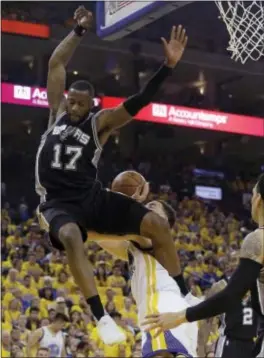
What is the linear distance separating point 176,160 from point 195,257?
9348 millimetres

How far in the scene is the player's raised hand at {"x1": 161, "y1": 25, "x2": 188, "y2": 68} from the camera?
4.95 m

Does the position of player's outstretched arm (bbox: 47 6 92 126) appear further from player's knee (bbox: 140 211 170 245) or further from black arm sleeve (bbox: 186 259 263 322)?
black arm sleeve (bbox: 186 259 263 322)

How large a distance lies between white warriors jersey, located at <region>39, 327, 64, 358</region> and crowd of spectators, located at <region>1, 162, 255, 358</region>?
309 mm

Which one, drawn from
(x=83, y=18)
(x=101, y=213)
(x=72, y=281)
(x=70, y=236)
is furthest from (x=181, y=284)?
(x=72, y=281)

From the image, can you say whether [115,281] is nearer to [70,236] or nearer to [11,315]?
[11,315]

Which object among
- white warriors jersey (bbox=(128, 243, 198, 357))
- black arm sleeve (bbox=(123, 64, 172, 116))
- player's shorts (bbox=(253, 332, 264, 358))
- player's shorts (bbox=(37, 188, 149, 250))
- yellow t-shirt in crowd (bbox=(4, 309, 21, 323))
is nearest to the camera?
player's shorts (bbox=(253, 332, 264, 358))

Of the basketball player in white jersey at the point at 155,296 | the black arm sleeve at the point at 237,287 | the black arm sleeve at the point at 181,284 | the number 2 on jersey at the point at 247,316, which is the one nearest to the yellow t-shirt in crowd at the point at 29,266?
the number 2 on jersey at the point at 247,316

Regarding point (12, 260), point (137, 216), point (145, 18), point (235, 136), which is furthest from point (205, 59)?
point (137, 216)

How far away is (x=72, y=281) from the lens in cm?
1367

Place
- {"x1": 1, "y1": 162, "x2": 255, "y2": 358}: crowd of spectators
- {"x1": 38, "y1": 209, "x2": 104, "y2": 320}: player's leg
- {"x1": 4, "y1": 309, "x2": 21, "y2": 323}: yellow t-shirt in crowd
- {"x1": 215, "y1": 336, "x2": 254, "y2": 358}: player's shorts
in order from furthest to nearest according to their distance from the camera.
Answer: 1. {"x1": 4, "y1": 309, "x2": 21, "y2": 323}: yellow t-shirt in crowd
2. {"x1": 1, "y1": 162, "x2": 255, "y2": 358}: crowd of spectators
3. {"x1": 215, "y1": 336, "x2": 254, "y2": 358}: player's shorts
4. {"x1": 38, "y1": 209, "x2": 104, "y2": 320}: player's leg

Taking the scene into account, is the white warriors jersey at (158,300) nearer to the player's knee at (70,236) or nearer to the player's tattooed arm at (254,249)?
the player's knee at (70,236)

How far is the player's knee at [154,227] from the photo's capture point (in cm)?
505

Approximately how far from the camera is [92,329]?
37.9 ft

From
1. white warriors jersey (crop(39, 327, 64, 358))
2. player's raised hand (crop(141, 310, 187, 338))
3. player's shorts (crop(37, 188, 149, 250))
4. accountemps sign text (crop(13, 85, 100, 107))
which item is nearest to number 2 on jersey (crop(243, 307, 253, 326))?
player's shorts (crop(37, 188, 149, 250))
